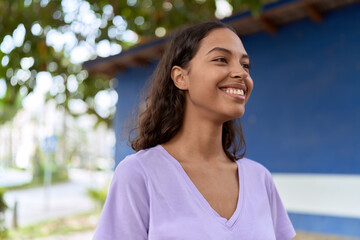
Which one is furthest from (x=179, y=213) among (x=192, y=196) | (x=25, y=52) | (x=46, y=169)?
(x=46, y=169)

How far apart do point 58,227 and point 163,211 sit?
9.81 metres

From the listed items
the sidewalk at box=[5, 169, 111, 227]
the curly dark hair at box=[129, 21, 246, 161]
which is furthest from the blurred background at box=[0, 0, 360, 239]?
the sidewalk at box=[5, 169, 111, 227]

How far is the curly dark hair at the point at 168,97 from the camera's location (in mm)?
1481

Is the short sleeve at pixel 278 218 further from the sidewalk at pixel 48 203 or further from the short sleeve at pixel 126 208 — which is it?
the sidewalk at pixel 48 203

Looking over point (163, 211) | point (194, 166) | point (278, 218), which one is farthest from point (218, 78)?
point (278, 218)

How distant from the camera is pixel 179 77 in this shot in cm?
A: 148

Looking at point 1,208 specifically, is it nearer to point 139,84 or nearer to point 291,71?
point 139,84

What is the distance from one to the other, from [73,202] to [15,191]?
4.80 m

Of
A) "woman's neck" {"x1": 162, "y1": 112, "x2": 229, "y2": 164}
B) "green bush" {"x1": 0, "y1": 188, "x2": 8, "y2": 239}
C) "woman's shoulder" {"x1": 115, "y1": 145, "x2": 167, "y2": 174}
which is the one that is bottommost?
"green bush" {"x1": 0, "y1": 188, "x2": 8, "y2": 239}

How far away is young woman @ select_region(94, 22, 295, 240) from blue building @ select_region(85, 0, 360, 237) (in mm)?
3307

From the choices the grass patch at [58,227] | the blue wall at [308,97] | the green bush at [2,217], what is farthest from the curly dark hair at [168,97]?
the grass patch at [58,227]

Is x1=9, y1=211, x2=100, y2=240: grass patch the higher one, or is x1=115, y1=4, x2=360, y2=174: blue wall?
x1=115, y1=4, x2=360, y2=174: blue wall

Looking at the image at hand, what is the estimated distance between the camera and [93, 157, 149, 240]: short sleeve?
1.24 metres

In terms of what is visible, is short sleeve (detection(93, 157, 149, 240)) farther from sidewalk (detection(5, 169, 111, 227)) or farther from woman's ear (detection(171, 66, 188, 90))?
sidewalk (detection(5, 169, 111, 227))
